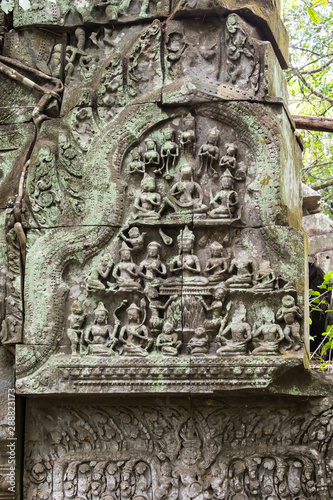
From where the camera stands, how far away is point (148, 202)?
5.70 meters

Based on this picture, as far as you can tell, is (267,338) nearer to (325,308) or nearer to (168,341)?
(168,341)

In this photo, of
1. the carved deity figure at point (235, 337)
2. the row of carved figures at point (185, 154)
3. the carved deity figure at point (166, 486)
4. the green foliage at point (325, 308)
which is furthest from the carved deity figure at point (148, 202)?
the green foliage at point (325, 308)

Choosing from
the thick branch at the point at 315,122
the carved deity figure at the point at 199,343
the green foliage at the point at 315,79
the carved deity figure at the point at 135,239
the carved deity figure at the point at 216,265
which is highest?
the green foliage at the point at 315,79

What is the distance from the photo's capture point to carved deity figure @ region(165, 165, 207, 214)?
222 inches

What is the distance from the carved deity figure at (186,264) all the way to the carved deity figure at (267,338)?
58cm

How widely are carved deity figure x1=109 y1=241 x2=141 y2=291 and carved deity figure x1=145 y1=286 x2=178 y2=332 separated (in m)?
0.11

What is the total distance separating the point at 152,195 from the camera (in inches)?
225

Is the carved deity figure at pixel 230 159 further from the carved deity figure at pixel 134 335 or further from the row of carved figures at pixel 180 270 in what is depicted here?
the carved deity figure at pixel 134 335

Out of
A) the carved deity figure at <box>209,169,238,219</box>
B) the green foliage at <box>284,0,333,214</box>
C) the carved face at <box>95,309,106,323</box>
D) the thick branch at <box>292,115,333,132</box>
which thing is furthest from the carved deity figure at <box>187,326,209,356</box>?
the green foliage at <box>284,0,333,214</box>

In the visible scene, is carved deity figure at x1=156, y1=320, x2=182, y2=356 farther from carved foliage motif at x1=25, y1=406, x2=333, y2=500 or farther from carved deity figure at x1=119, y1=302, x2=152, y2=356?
carved foliage motif at x1=25, y1=406, x2=333, y2=500

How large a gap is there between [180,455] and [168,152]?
246cm

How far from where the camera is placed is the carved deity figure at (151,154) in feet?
18.9

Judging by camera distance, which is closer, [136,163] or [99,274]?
[99,274]

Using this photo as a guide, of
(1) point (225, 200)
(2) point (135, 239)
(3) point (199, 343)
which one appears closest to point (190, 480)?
(3) point (199, 343)
